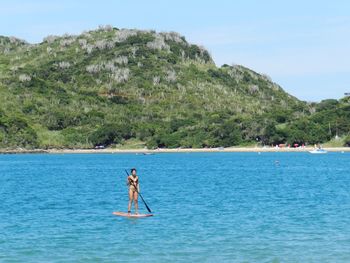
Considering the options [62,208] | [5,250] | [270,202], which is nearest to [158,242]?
[5,250]

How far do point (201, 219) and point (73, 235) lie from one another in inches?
434

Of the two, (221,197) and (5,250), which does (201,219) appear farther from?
(221,197)

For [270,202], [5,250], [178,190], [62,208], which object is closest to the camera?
[5,250]

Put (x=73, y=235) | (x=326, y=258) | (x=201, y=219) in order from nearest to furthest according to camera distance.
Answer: (x=326, y=258) → (x=73, y=235) → (x=201, y=219)

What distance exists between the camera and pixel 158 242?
3741cm

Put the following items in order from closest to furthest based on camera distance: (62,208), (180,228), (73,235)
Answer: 1. (73,235)
2. (180,228)
3. (62,208)

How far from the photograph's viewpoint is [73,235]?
39.9 m

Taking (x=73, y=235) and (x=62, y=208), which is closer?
(x=73, y=235)

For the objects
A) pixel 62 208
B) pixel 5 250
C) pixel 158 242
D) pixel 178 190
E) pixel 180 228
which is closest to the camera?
pixel 5 250

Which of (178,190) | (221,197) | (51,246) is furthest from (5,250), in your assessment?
(178,190)

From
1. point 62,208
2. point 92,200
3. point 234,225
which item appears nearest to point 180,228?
point 234,225

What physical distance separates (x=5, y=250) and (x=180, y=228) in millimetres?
11752

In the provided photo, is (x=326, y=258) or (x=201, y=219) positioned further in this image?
(x=201, y=219)

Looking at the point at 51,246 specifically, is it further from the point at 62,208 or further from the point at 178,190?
the point at 178,190
